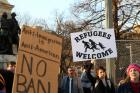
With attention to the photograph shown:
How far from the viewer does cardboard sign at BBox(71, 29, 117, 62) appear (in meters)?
10.3

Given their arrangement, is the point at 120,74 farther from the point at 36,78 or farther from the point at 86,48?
the point at 36,78

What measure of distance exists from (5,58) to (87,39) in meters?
10.1

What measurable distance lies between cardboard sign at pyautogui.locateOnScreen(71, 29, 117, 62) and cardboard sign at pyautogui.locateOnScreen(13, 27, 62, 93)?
13.4 feet

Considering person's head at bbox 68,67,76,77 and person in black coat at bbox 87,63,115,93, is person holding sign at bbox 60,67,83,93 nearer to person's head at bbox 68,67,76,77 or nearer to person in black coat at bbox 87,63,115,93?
person's head at bbox 68,67,76,77

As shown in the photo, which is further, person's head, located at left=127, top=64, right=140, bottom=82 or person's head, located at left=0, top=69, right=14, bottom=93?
person's head, located at left=0, top=69, right=14, bottom=93

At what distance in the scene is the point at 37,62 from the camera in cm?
603

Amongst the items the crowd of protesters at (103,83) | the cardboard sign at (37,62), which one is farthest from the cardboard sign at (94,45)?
the cardboard sign at (37,62)

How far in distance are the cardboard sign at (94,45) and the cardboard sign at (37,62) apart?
4074mm

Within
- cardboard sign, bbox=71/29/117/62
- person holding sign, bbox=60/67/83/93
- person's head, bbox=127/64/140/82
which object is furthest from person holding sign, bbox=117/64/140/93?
cardboard sign, bbox=71/29/117/62

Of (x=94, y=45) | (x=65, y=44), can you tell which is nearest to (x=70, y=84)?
(x=94, y=45)

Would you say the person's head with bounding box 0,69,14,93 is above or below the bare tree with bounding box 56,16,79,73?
below

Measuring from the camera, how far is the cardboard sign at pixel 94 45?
33.9 feet

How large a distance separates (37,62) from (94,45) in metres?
4.52

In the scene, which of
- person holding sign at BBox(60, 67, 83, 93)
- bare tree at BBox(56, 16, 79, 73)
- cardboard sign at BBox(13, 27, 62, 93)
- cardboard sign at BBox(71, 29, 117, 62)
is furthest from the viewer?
bare tree at BBox(56, 16, 79, 73)
